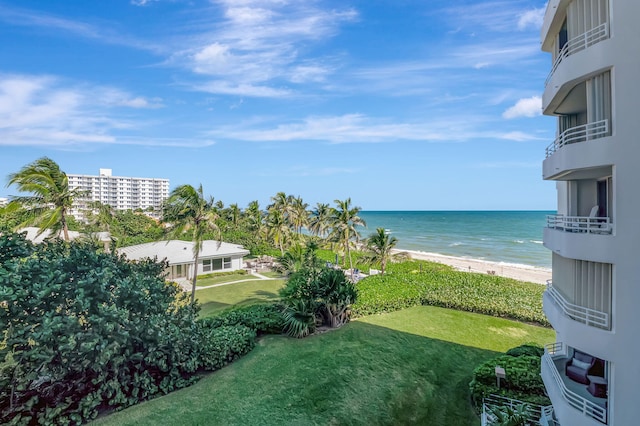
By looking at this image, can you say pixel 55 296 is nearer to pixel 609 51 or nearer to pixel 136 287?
pixel 136 287

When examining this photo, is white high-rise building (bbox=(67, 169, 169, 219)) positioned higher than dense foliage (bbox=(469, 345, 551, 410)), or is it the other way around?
white high-rise building (bbox=(67, 169, 169, 219))

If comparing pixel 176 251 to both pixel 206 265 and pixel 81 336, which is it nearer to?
pixel 206 265

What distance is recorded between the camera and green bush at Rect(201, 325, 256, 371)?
1329 cm

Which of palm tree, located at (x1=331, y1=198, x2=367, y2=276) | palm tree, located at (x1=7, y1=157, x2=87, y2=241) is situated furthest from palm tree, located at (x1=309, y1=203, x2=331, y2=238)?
palm tree, located at (x1=7, y1=157, x2=87, y2=241)

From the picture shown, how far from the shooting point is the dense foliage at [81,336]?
31.4 ft

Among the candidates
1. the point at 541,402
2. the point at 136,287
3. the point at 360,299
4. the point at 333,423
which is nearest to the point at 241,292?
the point at 360,299

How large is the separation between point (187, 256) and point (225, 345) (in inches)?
698

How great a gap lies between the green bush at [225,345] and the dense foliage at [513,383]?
929 centimetres

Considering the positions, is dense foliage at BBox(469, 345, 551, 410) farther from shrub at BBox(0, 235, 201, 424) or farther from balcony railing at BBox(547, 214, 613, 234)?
shrub at BBox(0, 235, 201, 424)

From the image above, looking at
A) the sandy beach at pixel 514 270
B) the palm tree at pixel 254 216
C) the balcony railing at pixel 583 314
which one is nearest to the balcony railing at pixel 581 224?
the balcony railing at pixel 583 314

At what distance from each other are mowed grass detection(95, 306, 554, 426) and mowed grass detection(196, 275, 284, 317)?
708 cm

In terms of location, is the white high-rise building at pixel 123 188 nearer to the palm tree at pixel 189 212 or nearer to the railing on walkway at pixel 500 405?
the palm tree at pixel 189 212

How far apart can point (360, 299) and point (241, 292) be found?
1015 centimetres

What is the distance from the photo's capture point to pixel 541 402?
10.2 meters
